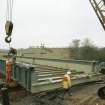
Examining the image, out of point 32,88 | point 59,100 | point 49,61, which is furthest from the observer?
point 49,61

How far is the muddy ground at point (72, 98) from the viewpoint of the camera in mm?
8875

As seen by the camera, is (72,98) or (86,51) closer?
(72,98)

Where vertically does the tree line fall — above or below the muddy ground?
above

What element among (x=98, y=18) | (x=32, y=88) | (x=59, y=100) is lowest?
(x=59, y=100)

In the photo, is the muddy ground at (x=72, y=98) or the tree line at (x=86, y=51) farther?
the tree line at (x=86, y=51)

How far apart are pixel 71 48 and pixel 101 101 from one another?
2538cm

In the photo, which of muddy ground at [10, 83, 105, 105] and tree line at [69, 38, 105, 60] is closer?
muddy ground at [10, 83, 105, 105]

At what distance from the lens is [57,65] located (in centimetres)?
1341

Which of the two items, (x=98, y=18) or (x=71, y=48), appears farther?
(x=71, y=48)

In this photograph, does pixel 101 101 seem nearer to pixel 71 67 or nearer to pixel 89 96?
pixel 89 96

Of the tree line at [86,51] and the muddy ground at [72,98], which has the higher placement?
the tree line at [86,51]

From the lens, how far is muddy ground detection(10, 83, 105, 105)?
349 inches

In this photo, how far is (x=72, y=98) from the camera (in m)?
9.32

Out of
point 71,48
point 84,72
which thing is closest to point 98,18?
point 84,72
